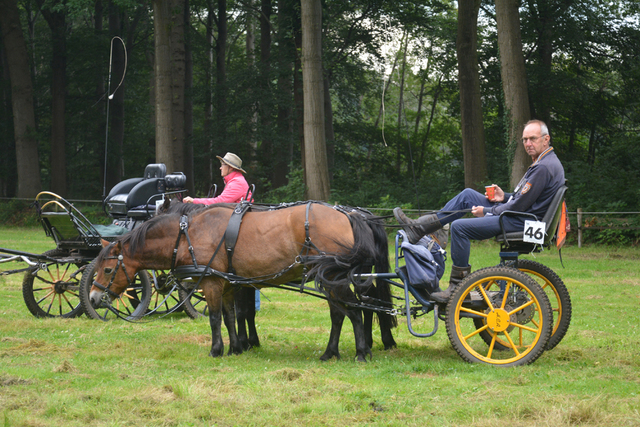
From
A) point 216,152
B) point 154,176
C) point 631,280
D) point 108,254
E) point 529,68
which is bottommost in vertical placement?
point 631,280

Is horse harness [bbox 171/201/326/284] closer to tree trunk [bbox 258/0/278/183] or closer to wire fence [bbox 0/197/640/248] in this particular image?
wire fence [bbox 0/197/640/248]

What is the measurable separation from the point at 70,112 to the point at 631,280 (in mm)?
26487

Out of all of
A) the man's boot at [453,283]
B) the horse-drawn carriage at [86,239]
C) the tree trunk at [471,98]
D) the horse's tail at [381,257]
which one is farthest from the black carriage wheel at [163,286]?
the tree trunk at [471,98]

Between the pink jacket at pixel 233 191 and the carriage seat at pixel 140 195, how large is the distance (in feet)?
3.15

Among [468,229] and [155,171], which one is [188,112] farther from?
[468,229]

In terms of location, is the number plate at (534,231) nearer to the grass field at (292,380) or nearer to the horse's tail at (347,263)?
the grass field at (292,380)

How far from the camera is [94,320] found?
8.43 m

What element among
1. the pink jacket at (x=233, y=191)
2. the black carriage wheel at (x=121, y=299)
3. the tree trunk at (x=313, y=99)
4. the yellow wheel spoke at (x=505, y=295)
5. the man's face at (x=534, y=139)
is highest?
the tree trunk at (x=313, y=99)

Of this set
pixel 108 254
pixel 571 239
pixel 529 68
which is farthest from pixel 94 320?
pixel 529 68

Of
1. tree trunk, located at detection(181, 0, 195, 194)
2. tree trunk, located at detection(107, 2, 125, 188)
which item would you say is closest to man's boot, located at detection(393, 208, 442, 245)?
tree trunk, located at detection(181, 0, 195, 194)

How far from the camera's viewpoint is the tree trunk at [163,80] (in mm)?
18172

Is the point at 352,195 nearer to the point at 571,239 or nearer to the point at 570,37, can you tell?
the point at 571,239

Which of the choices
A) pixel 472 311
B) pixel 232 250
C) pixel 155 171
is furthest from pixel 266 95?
pixel 472 311

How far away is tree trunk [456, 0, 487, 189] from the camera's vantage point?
18.7 metres
